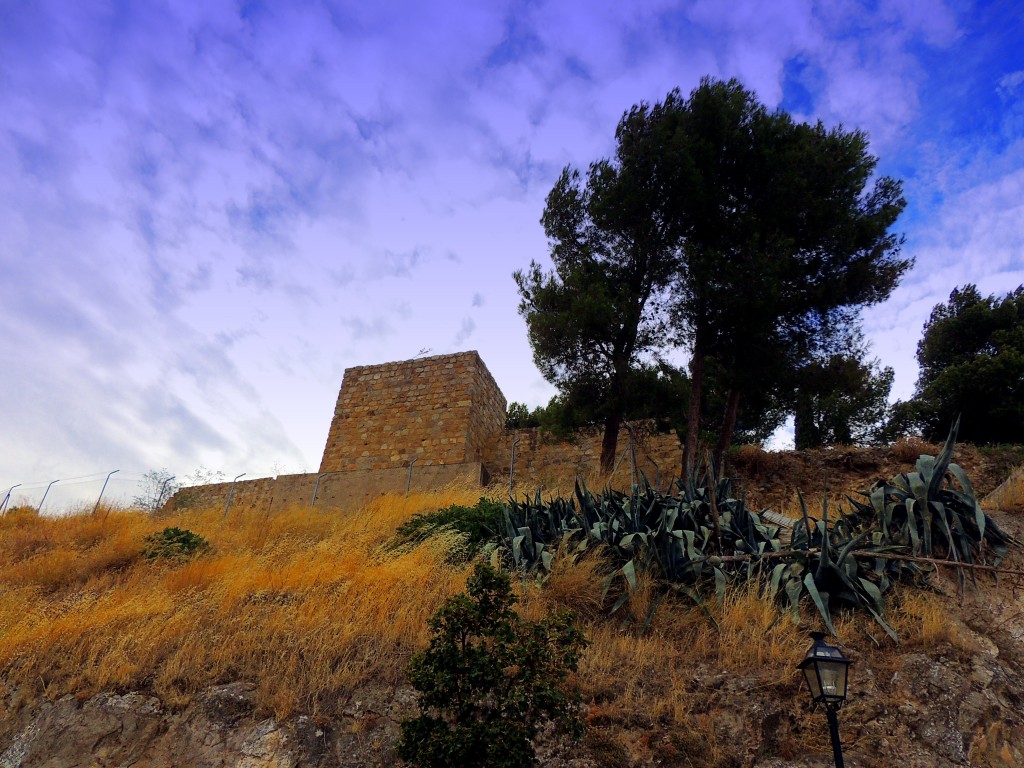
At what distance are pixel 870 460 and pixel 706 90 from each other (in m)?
7.58

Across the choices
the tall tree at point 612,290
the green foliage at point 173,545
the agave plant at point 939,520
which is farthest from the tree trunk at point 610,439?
the green foliage at point 173,545

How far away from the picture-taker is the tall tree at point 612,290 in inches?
466

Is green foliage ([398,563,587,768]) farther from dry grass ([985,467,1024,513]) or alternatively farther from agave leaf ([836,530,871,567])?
dry grass ([985,467,1024,513])

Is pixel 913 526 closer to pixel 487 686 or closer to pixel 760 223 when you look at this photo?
pixel 487 686

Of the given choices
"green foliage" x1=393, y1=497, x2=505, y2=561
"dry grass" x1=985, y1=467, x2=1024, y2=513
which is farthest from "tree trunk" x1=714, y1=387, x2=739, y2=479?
"green foliage" x1=393, y1=497, x2=505, y2=561

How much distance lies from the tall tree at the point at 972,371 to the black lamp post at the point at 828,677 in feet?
39.1

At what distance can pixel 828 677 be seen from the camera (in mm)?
3412

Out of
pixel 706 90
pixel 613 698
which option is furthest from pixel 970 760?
pixel 706 90

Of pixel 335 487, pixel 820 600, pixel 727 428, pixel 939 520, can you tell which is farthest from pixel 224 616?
pixel 727 428

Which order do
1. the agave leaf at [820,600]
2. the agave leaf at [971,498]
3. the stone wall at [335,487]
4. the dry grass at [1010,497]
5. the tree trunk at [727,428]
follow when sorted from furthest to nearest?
the stone wall at [335,487] < the tree trunk at [727,428] < the dry grass at [1010,497] < the agave leaf at [971,498] < the agave leaf at [820,600]

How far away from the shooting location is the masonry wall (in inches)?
578

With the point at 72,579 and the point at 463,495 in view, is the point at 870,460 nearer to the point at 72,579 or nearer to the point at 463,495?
the point at 463,495

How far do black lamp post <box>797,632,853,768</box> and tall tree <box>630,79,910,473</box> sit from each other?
7669 mm

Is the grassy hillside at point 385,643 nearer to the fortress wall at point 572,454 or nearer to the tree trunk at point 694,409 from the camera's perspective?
the tree trunk at point 694,409
